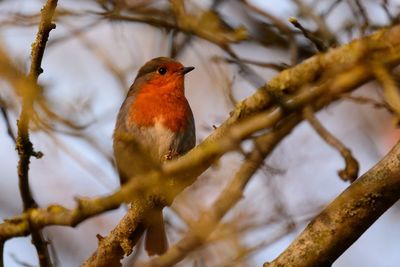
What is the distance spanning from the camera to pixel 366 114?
677 centimetres

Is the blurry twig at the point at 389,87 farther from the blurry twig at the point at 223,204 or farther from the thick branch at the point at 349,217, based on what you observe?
the blurry twig at the point at 223,204

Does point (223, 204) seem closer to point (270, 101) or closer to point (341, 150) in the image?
point (341, 150)

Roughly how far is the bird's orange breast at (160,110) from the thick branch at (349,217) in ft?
8.20

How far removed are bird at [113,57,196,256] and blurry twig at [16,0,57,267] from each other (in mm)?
1537

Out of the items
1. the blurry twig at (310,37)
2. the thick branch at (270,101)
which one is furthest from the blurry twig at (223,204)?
the blurry twig at (310,37)

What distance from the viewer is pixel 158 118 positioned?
5895 mm

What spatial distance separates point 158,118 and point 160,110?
0.39 feet

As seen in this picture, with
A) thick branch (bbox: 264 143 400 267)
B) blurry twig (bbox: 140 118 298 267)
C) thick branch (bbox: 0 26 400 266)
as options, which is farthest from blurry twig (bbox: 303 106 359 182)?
thick branch (bbox: 0 26 400 266)

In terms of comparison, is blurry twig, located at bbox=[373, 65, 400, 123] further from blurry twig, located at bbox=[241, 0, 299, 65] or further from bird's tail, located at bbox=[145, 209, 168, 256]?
bird's tail, located at bbox=[145, 209, 168, 256]

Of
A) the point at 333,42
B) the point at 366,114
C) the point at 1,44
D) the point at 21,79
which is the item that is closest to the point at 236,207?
the point at 333,42

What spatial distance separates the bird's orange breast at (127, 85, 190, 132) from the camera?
231 inches

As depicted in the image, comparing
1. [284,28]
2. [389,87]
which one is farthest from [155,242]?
[389,87]

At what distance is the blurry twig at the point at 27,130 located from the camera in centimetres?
351

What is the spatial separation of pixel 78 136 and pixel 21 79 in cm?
79
